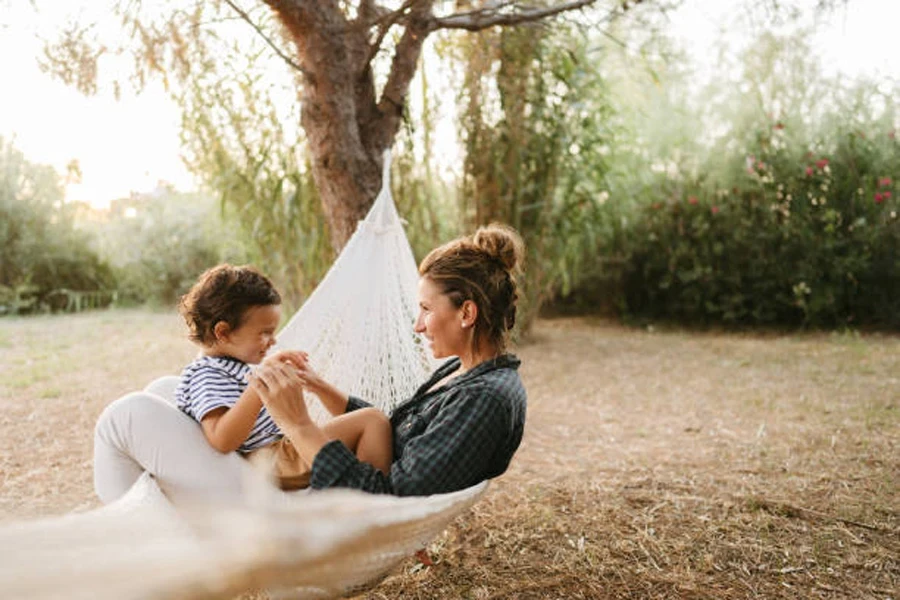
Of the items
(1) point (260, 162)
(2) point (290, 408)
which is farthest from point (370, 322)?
(1) point (260, 162)

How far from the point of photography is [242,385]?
1419 millimetres

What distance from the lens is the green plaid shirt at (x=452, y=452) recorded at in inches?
45.9

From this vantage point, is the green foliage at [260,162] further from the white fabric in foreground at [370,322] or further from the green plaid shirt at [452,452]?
the green plaid shirt at [452,452]

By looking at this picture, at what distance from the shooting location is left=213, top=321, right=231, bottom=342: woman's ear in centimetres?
146

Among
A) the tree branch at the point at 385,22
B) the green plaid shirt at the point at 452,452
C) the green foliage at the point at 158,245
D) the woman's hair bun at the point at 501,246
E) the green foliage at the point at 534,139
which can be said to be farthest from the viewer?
the green foliage at the point at 158,245

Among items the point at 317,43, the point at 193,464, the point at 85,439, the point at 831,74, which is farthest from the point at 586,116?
the point at 193,464

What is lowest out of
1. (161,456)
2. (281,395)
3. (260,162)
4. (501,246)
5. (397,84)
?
(161,456)

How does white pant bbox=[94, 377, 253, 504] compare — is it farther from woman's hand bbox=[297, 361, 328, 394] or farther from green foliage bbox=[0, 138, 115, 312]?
green foliage bbox=[0, 138, 115, 312]

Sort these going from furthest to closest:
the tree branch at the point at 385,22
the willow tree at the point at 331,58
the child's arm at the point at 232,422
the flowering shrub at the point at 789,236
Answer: the flowering shrub at the point at 789,236, the willow tree at the point at 331,58, the tree branch at the point at 385,22, the child's arm at the point at 232,422

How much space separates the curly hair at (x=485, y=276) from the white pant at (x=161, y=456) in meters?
0.46

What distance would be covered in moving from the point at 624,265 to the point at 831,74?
195 centimetres

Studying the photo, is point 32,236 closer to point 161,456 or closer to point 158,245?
point 158,245

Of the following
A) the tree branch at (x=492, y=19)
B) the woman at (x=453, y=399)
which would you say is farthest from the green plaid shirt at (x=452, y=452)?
the tree branch at (x=492, y=19)

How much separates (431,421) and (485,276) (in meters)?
0.26
